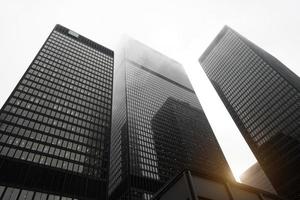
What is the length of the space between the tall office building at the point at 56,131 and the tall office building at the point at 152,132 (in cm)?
1672

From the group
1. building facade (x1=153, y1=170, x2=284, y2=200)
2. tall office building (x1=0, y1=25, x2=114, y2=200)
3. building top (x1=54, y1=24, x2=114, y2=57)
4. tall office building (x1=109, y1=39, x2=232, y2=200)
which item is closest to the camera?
building facade (x1=153, y1=170, x2=284, y2=200)

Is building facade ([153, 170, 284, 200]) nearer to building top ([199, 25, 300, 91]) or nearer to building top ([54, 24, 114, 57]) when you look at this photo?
building top ([199, 25, 300, 91])

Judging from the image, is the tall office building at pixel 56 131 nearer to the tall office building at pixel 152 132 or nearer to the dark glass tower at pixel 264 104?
the tall office building at pixel 152 132

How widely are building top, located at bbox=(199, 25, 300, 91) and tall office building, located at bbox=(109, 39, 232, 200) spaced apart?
33.5m

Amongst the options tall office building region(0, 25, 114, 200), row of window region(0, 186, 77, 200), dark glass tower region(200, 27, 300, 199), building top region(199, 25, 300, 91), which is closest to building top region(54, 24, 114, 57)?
tall office building region(0, 25, 114, 200)

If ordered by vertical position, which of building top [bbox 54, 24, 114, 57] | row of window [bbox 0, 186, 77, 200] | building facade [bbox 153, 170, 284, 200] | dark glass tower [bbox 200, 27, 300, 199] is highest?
building facade [bbox 153, 170, 284, 200]

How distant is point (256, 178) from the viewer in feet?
549

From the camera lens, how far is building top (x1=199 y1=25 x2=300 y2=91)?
121094mm

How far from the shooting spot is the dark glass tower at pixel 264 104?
353ft

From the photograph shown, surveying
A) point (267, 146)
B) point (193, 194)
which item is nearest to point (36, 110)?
point (193, 194)

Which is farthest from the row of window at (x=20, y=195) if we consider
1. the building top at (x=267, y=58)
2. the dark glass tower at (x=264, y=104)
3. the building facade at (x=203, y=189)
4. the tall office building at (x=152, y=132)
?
the building top at (x=267, y=58)

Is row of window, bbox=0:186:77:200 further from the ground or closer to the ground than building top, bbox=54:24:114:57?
closer to the ground

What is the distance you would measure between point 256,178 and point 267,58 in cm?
7710

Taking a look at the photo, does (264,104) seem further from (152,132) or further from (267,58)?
(152,132)
